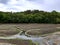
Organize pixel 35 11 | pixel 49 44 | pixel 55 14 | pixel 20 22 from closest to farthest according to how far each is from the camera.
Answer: pixel 49 44, pixel 20 22, pixel 55 14, pixel 35 11

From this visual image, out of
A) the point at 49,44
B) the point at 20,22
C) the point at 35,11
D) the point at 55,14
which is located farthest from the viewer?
the point at 35,11

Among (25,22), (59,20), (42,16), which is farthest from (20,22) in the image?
(59,20)

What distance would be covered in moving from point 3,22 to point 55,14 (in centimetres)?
1541

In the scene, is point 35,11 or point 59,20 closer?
point 59,20

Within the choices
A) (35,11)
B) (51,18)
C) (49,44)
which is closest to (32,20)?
(51,18)

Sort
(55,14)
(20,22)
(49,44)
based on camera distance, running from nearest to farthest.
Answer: (49,44)
(20,22)
(55,14)

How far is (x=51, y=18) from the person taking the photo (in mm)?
55625

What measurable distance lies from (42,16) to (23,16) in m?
5.45

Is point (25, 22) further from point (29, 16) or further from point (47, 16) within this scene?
point (47, 16)

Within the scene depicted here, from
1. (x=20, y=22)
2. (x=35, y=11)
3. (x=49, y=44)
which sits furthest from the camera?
(x=35, y=11)

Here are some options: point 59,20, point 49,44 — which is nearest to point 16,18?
point 59,20

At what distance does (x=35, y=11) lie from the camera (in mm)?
66062

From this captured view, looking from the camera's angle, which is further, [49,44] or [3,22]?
[3,22]

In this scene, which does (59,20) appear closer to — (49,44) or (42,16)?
(42,16)
